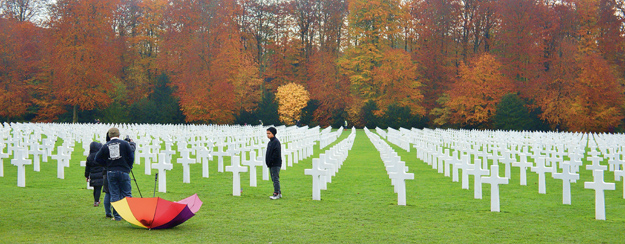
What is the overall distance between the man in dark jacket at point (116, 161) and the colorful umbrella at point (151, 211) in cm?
69

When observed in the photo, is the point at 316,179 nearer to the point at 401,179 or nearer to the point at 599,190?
the point at 401,179

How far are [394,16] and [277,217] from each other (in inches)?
2323

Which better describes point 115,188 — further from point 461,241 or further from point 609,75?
point 609,75

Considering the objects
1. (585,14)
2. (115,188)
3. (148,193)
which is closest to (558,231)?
(115,188)

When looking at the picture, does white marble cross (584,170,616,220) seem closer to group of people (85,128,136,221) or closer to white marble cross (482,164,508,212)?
white marble cross (482,164,508,212)

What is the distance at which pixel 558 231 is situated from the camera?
294 inches

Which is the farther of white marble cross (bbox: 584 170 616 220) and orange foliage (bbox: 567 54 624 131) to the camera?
orange foliage (bbox: 567 54 624 131)

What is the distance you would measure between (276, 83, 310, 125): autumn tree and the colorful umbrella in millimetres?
54302

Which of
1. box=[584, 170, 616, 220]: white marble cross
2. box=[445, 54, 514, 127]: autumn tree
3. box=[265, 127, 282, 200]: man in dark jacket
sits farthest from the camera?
box=[445, 54, 514, 127]: autumn tree

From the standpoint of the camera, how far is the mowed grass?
22.9ft

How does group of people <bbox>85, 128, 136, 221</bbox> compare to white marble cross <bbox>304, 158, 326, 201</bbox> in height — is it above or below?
above

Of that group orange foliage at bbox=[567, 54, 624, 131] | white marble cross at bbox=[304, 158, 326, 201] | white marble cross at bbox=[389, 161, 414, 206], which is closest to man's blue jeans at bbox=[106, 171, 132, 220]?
white marble cross at bbox=[304, 158, 326, 201]

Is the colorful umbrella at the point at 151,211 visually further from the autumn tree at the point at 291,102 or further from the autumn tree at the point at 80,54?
the autumn tree at the point at 291,102

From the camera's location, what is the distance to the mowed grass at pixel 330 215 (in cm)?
698
